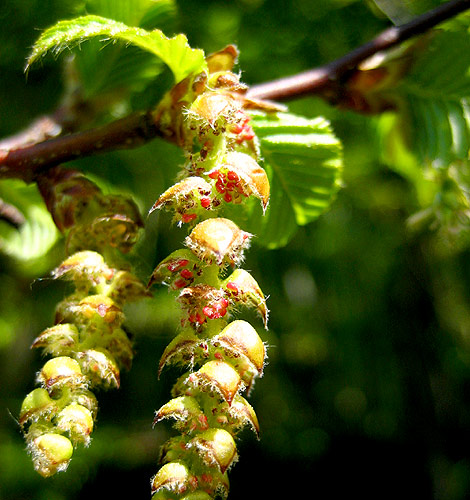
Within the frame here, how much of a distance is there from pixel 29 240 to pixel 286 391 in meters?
1.72

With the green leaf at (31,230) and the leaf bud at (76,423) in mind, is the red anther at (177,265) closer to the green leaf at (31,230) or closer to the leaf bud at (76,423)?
the leaf bud at (76,423)

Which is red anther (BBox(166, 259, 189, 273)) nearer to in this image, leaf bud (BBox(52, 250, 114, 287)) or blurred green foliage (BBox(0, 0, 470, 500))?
leaf bud (BBox(52, 250, 114, 287))

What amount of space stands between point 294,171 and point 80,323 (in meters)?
0.37

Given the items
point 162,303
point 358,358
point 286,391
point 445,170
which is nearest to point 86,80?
point 445,170

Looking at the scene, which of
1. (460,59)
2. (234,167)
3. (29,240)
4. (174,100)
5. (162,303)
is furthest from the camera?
(162,303)

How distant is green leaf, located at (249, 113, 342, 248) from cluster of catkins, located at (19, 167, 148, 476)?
8.2 inches

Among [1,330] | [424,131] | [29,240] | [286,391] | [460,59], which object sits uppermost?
[460,59]

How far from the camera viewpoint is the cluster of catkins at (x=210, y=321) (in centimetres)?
43

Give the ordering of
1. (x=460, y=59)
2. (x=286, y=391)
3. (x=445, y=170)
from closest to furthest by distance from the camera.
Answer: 1. (x=460, y=59)
2. (x=445, y=170)
3. (x=286, y=391)

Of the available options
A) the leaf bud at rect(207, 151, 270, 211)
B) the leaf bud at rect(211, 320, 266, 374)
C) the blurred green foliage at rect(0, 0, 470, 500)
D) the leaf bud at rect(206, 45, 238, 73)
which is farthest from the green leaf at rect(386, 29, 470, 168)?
the leaf bud at rect(211, 320, 266, 374)

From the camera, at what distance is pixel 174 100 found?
0.63m

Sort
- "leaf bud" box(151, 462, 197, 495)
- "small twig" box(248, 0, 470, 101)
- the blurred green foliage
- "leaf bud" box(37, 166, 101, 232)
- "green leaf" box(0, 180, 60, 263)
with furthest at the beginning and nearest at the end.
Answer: the blurred green foliage → "green leaf" box(0, 180, 60, 263) → "small twig" box(248, 0, 470, 101) → "leaf bud" box(37, 166, 101, 232) → "leaf bud" box(151, 462, 197, 495)

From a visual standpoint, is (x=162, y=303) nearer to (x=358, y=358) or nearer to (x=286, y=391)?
(x=358, y=358)

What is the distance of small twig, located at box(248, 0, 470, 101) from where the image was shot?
2.42ft
